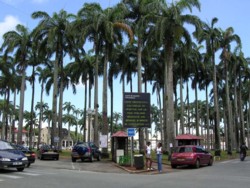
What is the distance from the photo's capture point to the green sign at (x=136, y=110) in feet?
79.6

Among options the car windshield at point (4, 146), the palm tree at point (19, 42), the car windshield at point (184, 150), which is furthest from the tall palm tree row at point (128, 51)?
the car windshield at point (4, 146)

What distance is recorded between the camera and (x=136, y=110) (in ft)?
80.8

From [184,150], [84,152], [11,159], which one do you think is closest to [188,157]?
[184,150]

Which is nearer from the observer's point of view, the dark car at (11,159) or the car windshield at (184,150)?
the dark car at (11,159)

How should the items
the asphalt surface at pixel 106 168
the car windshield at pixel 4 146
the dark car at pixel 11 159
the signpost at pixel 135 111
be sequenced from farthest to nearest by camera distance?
the signpost at pixel 135 111 → the asphalt surface at pixel 106 168 → the car windshield at pixel 4 146 → the dark car at pixel 11 159

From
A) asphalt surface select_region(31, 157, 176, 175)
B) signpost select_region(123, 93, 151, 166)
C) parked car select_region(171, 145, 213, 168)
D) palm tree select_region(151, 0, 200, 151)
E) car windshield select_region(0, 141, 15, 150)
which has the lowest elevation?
asphalt surface select_region(31, 157, 176, 175)

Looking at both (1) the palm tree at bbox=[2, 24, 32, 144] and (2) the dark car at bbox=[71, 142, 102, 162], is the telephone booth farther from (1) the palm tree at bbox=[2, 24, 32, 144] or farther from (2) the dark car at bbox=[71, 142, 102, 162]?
(1) the palm tree at bbox=[2, 24, 32, 144]

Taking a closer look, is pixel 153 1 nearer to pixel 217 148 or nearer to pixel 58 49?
pixel 58 49

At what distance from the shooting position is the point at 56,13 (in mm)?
44125

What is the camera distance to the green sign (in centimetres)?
2427

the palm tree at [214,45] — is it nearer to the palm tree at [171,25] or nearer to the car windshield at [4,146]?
the palm tree at [171,25]

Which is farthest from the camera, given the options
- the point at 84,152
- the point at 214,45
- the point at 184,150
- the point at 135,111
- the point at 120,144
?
the point at 214,45

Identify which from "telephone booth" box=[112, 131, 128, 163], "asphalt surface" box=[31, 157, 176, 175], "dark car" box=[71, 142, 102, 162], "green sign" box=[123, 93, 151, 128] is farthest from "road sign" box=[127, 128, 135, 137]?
"dark car" box=[71, 142, 102, 162]

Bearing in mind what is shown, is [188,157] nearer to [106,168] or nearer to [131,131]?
[131,131]
